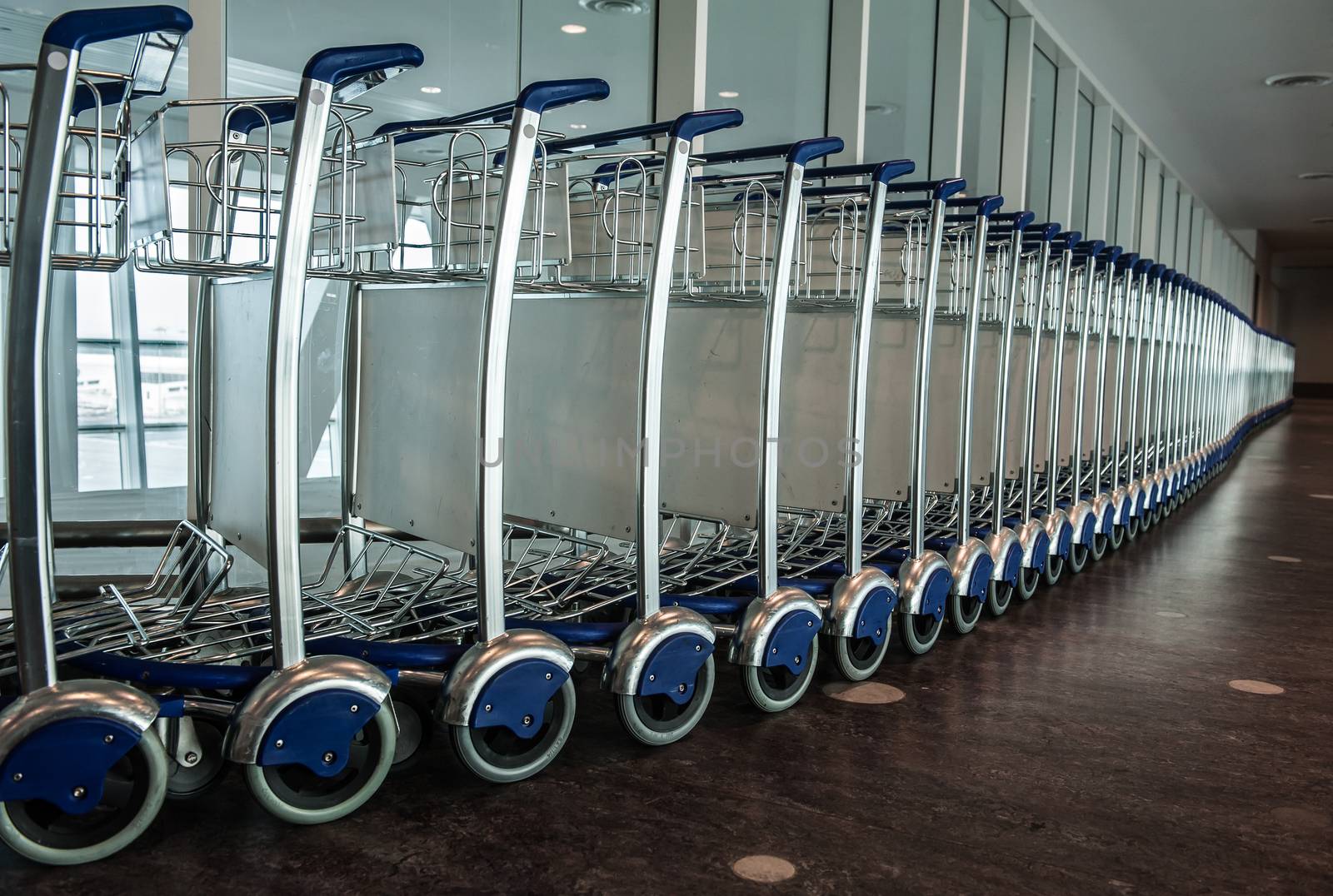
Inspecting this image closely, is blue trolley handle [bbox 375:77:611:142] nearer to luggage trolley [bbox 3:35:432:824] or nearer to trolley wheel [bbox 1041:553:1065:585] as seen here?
luggage trolley [bbox 3:35:432:824]

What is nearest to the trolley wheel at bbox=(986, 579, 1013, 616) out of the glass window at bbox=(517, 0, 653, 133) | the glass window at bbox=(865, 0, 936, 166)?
the glass window at bbox=(517, 0, 653, 133)

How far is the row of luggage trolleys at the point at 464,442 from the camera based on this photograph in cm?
147

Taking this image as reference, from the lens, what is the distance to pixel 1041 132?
356 inches

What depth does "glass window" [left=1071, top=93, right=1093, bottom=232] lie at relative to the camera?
33.2 feet

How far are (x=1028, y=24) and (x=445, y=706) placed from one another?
7.60 meters

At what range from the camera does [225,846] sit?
155 cm

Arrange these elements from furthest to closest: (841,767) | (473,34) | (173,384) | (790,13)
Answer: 1. (790,13)
2. (473,34)
3. (173,384)
4. (841,767)

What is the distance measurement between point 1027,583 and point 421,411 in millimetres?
2200

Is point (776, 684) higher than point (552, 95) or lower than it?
lower

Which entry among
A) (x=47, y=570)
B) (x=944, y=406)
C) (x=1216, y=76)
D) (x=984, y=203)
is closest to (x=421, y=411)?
(x=47, y=570)

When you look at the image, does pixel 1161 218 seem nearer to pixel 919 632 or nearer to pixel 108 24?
pixel 919 632

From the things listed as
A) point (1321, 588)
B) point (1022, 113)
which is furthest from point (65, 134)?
point (1022, 113)

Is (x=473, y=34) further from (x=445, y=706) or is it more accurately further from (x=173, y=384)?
(x=445, y=706)

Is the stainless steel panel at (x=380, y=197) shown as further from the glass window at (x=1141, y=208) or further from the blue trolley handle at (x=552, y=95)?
the glass window at (x=1141, y=208)
